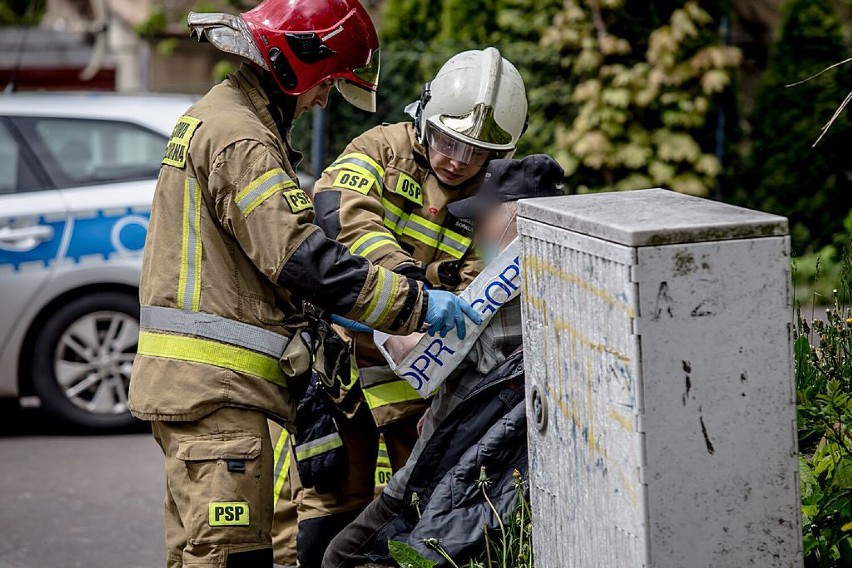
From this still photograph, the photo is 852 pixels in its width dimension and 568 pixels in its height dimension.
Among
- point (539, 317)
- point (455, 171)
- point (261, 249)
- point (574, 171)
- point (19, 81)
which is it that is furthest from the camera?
point (19, 81)

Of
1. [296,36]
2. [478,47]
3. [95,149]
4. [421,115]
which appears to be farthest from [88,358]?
[478,47]

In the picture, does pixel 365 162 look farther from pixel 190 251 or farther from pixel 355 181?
pixel 190 251

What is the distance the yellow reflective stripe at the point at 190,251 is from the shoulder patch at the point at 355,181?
0.68 metres

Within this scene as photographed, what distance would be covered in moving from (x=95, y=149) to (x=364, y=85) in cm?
381

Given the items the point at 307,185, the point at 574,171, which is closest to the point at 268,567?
the point at 307,185

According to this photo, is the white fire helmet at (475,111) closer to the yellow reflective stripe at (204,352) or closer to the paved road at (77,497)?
the yellow reflective stripe at (204,352)

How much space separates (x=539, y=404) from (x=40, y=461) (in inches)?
169

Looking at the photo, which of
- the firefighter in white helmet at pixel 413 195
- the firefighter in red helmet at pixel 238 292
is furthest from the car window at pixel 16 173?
the firefighter in red helmet at pixel 238 292

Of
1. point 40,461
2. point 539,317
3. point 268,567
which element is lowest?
point 40,461

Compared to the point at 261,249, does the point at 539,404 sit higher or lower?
lower

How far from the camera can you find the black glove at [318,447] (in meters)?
3.96

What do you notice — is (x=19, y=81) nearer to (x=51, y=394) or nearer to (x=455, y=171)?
(x=51, y=394)

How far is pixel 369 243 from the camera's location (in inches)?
143

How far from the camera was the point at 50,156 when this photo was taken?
685cm
